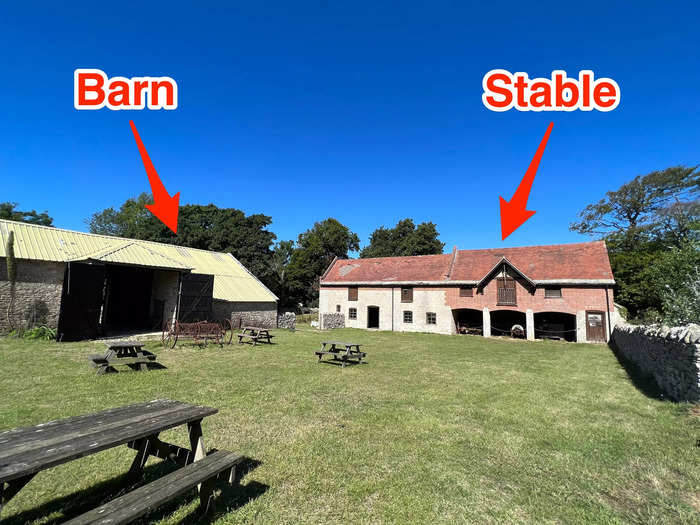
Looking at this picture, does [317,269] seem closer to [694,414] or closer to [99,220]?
[99,220]

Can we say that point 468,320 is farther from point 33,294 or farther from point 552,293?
point 33,294

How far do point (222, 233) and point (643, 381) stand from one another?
42.8m

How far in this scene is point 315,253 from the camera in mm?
53875

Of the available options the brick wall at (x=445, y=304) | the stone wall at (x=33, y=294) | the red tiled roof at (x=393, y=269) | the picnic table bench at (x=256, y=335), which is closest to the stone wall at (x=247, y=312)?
the picnic table bench at (x=256, y=335)

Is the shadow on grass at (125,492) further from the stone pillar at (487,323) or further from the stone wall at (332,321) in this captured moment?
Answer: the stone wall at (332,321)

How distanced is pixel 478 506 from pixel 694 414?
600 cm

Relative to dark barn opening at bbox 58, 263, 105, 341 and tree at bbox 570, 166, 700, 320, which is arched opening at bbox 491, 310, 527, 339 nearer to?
tree at bbox 570, 166, 700, 320

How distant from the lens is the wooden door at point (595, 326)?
22.7 metres

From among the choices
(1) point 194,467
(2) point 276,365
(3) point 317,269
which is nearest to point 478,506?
(1) point 194,467

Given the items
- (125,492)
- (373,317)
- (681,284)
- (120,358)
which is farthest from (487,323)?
(125,492)

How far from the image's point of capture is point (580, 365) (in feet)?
43.7

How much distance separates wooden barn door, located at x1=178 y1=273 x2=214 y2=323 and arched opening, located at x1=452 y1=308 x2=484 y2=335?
18.7 m

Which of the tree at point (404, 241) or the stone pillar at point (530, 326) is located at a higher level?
the tree at point (404, 241)

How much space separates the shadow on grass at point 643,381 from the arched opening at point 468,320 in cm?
1380
